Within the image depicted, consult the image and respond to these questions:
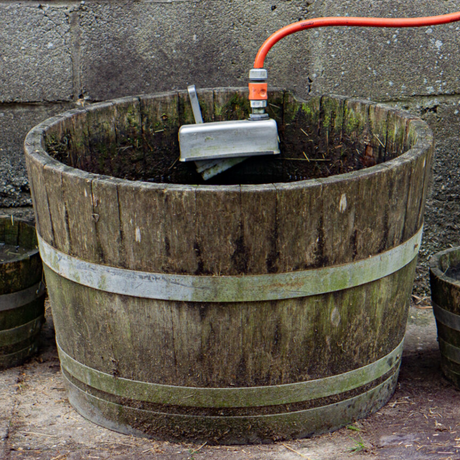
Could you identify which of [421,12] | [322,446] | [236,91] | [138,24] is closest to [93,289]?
[322,446]

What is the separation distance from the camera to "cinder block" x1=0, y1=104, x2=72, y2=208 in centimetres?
314

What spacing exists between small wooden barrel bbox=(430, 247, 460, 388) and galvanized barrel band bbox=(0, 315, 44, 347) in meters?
1.65

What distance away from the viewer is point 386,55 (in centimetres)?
308

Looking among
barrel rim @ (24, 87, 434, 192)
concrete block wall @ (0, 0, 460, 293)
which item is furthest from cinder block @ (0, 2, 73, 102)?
barrel rim @ (24, 87, 434, 192)

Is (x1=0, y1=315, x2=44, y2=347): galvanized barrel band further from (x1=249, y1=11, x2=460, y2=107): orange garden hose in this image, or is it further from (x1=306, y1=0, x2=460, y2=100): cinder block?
(x1=306, y1=0, x2=460, y2=100): cinder block

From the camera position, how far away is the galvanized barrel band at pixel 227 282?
193cm

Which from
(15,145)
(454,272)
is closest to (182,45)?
(15,145)

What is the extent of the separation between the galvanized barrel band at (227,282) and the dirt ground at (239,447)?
55 centimetres

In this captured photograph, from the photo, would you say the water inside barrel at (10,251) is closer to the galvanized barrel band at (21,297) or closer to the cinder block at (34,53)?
the galvanized barrel band at (21,297)

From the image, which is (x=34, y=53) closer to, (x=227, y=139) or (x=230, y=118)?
(x=230, y=118)

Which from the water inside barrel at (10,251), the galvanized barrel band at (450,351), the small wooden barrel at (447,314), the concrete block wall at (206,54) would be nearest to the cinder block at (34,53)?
the concrete block wall at (206,54)

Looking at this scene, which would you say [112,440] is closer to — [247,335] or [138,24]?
[247,335]

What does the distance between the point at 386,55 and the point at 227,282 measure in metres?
1.69

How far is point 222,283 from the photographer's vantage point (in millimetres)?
1932
